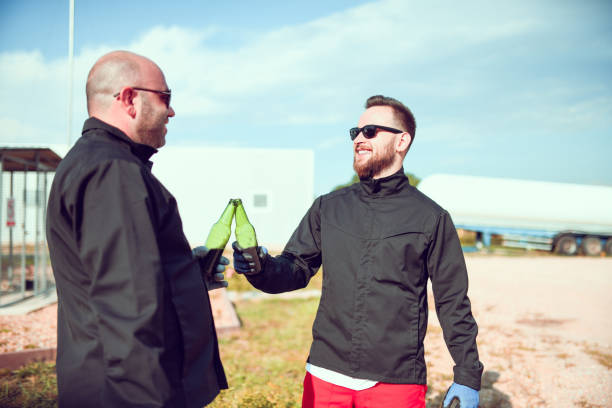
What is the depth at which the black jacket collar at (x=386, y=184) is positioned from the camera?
2.60m

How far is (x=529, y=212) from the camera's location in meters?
23.4

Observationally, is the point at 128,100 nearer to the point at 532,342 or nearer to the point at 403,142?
the point at 403,142

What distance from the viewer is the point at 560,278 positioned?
47.6ft

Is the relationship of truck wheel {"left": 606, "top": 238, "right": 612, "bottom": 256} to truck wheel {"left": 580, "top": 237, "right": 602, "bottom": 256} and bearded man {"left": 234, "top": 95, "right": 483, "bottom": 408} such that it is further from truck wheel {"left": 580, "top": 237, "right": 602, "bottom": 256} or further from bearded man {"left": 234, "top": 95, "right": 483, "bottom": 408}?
bearded man {"left": 234, "top": 95, "right": 483, "bottom": 408}

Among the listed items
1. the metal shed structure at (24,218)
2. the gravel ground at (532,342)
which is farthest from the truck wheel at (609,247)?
the metal shed structure at (24,218)

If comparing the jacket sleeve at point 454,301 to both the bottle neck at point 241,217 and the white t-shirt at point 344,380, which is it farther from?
the bottle neck at point 241,217

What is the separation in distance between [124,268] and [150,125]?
648 millimetres

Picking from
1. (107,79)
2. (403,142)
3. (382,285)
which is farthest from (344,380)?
(107,79)

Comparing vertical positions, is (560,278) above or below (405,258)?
below

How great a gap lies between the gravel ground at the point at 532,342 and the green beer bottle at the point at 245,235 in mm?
3555

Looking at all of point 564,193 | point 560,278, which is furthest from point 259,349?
point 564,193

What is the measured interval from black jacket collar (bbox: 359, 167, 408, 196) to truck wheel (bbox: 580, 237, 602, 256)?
25.8 meters

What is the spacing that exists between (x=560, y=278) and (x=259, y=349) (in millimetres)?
12000

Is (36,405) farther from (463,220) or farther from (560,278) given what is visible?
(463,220)
